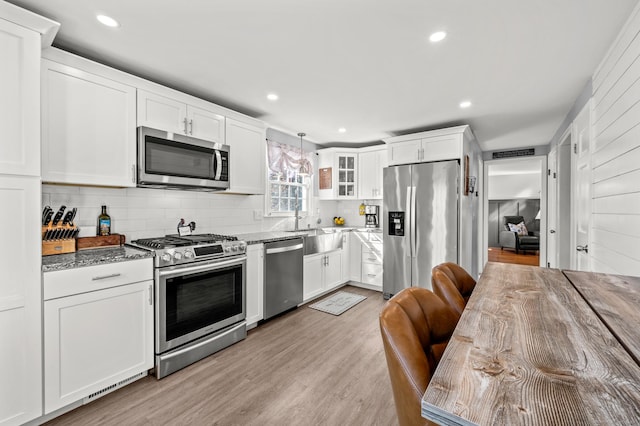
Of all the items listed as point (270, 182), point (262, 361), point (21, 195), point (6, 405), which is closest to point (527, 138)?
point (270, 182)

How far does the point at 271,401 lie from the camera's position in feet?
6.25

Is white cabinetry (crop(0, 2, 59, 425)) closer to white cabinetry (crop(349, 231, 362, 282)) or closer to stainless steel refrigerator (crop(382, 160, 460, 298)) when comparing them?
stainless steel refrigerator (crop(382, 160, 460, 298))

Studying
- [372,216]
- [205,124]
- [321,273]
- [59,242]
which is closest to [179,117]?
[205,124]

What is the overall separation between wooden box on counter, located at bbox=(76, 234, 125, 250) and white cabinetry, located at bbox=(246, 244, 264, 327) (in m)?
1.11

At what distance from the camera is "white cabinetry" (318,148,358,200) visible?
4844 millimetres

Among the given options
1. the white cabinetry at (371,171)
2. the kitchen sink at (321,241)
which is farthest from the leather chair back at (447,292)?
the white cabinetry at (371,171)

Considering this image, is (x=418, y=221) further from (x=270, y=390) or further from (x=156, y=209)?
(x=156, y=209)

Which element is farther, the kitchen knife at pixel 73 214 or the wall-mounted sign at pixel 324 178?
the wall-mounted sign at pixel 324 178

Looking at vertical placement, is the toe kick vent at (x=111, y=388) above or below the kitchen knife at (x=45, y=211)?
below

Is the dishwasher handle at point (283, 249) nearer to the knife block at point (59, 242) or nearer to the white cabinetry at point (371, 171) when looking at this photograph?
the knife block at point (59, 242)

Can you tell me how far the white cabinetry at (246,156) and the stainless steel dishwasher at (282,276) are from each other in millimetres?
721

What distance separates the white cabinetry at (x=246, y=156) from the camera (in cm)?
310

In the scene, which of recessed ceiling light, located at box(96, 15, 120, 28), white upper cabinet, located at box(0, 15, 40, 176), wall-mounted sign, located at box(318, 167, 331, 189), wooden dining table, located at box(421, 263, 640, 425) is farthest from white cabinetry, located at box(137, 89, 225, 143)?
wooden dining table, located at box(421, 263, 640, 425)

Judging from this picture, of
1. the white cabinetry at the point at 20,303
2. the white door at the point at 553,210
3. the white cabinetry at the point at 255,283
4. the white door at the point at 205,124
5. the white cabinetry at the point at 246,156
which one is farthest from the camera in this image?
the white door at the point at 553,210
